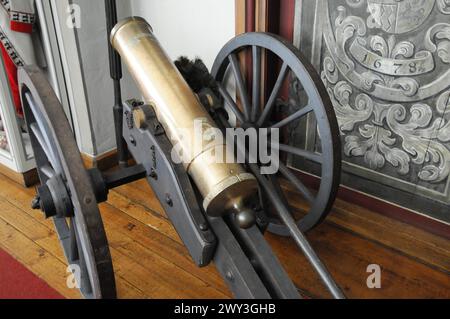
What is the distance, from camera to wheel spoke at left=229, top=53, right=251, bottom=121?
1622 mm

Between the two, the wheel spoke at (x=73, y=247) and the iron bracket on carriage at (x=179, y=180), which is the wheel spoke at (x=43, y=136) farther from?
the wheel spoke at (x=73, y=247)

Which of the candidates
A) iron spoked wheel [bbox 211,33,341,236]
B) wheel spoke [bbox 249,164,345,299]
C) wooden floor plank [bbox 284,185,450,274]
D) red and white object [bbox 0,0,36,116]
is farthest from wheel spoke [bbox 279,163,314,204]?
red and white object [bbox 0,0,36,116]

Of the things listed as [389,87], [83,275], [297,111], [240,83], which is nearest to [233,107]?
[240,83]

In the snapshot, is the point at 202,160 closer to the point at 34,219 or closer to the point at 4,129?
the point at 34,219

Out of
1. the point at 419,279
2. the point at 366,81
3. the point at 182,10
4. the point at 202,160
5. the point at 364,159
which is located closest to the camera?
the point at 202,160

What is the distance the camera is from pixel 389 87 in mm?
1517

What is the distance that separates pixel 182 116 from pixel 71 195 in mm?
339

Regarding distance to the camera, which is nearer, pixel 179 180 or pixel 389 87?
pixel 179 180

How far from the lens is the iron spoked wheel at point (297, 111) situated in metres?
1.31

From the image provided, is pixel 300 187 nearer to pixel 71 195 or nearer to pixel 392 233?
pixel 392 233

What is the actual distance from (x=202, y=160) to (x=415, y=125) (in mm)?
794

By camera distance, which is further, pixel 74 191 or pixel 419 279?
pixel 419 279

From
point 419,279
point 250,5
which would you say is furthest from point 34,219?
point 419,279

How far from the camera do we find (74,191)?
1.00 metres
